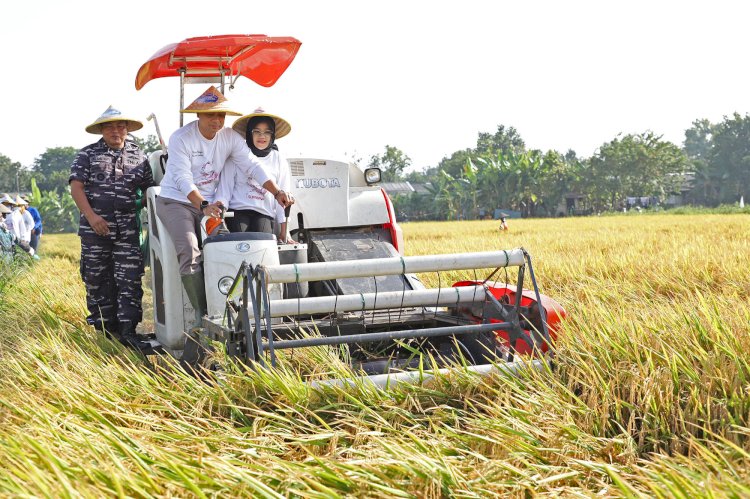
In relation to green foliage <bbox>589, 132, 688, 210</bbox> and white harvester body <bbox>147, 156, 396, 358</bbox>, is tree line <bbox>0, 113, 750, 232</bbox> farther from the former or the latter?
white harvester body <bbox>147, 156, 396, 358</bbox>

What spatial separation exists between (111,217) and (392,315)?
2682mm

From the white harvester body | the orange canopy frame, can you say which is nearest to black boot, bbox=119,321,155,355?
the white harvester body

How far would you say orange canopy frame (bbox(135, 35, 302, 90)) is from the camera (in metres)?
5.83

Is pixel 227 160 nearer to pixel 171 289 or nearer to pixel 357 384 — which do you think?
pixel 171 289

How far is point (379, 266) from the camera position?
4.19m

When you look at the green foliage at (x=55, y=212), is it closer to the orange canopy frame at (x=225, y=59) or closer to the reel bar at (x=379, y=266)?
the orange canopy frame at (x=225, y=59)

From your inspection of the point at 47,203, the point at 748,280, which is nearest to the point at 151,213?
the point at 748,280

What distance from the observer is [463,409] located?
383 cm

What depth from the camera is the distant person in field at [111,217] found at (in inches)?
249

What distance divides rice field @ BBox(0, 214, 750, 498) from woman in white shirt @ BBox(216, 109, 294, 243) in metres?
1.36

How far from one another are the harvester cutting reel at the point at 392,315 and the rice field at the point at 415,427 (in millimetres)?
179

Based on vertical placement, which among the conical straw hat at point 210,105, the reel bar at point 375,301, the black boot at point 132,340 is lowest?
the black boot at point 132,340

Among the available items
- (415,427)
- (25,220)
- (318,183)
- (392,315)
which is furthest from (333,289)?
(25,220)

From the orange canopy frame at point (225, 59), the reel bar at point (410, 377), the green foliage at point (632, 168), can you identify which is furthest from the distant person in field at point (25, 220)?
the green foliage at point (632, 168)
